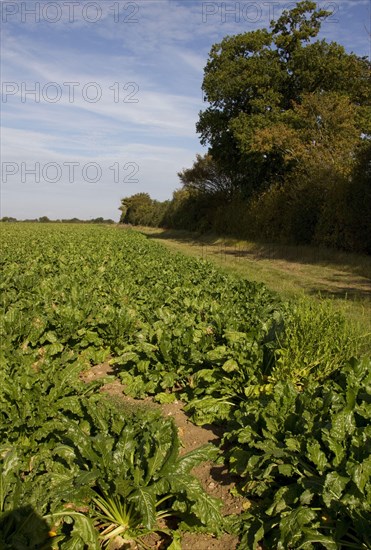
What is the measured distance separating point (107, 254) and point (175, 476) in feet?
45.6

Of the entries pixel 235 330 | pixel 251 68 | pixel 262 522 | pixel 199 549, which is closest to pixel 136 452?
pixel 199 549

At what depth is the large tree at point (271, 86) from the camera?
23328 millimetres

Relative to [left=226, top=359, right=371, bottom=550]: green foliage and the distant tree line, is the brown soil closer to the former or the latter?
[left=226, top=359, right=371, bottom=550]: green foliage

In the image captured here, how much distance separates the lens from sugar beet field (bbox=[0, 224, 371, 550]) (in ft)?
8.94

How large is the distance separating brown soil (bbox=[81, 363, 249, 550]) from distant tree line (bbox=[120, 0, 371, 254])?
14.0m

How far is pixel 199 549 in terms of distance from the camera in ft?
9.27

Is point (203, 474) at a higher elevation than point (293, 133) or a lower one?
lower

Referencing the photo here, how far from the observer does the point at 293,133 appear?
21328 millimetres

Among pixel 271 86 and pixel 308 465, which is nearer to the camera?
pixel 308 465

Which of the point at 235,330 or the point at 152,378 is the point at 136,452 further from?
the point at 235,330

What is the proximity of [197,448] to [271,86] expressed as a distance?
25587 millimetres

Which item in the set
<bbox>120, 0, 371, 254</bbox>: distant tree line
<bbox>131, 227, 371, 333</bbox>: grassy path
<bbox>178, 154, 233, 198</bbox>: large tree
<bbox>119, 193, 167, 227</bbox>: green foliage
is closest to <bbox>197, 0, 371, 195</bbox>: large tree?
<bbox>120, 0, 371, 254</bbox>: distant tree line

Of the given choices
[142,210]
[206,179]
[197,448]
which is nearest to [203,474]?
[197,448]

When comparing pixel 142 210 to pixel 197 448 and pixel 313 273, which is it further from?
pixel 197 448
